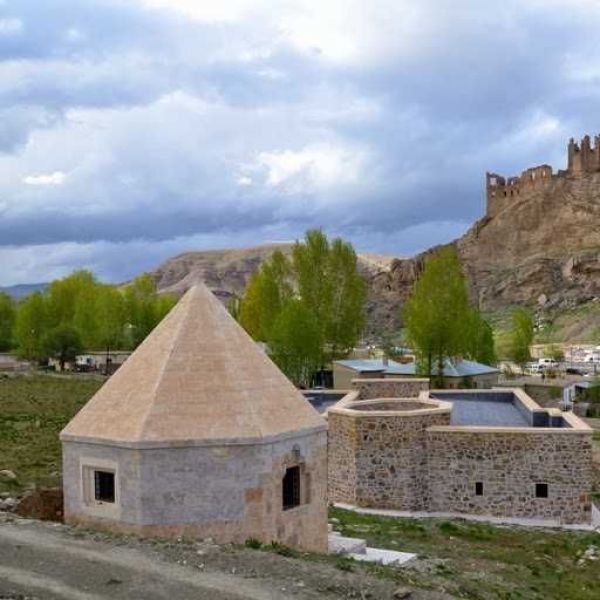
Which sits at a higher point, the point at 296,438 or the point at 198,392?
the point at 198,392

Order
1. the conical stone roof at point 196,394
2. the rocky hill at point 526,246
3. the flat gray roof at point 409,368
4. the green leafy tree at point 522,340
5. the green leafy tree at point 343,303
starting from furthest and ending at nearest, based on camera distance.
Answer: the rocky hill at point 526,246
the green leafy tree at point 522,340
the green leafy tree at point 343,303
the flat gray roof at point 409,368
the conical stone roof at point 196,394

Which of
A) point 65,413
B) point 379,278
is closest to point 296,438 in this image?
point 65,413

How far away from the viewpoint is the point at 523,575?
13.0 metres

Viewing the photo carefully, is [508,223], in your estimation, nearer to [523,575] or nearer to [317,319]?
[317,319]

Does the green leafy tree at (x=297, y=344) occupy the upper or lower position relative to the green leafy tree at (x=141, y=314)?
lower

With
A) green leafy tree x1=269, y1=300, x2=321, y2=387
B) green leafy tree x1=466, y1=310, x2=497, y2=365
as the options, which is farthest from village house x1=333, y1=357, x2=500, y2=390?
green leafy tree x1=466, y1=310, x2=497, y2=365

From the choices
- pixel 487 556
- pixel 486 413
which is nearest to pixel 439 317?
pixel 486 413

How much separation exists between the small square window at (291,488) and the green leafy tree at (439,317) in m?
25.7

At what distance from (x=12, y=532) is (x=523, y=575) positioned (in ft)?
25.4

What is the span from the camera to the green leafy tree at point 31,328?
58625 mm

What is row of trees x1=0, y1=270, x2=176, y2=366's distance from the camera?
185 ft

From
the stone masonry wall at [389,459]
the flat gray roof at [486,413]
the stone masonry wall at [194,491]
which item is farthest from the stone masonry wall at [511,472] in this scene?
the stone masonry wall at [194,491]

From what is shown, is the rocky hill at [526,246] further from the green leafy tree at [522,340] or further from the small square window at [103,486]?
the small square window at [103,486]

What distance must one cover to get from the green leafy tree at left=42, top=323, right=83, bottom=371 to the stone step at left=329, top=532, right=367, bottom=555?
45.3 meters
